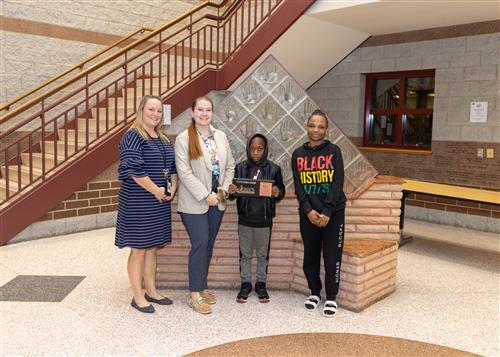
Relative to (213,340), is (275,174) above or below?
above

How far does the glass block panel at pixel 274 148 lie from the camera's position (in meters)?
3.28

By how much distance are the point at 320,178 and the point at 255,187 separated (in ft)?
1.43

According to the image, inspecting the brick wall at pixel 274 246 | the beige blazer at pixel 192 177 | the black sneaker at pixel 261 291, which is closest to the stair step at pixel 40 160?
the brick wall at pixel 274 246

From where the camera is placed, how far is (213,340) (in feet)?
8.39

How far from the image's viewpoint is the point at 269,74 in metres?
3.28

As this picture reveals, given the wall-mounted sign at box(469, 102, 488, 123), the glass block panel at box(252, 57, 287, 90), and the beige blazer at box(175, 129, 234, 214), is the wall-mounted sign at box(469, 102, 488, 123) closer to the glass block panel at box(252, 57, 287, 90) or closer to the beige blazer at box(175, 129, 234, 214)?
the glass block panel at box(252, 57, 287, 90)

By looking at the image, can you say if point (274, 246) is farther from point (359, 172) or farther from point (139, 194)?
point (139, 194)

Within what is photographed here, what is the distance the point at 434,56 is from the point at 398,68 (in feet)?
1.91

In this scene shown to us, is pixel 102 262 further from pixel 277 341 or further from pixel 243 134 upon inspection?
pixel 277 341

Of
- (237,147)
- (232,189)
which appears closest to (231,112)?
(237,147)

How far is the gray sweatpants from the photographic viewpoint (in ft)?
10.1

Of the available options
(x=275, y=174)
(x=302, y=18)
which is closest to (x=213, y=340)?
(x=275, y=174)

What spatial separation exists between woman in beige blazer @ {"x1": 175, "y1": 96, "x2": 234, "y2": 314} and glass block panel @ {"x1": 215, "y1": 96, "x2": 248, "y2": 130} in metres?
0.36

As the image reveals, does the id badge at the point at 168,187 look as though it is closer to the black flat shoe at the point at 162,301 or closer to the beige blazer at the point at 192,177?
the beige blazer at the point at 192,177
